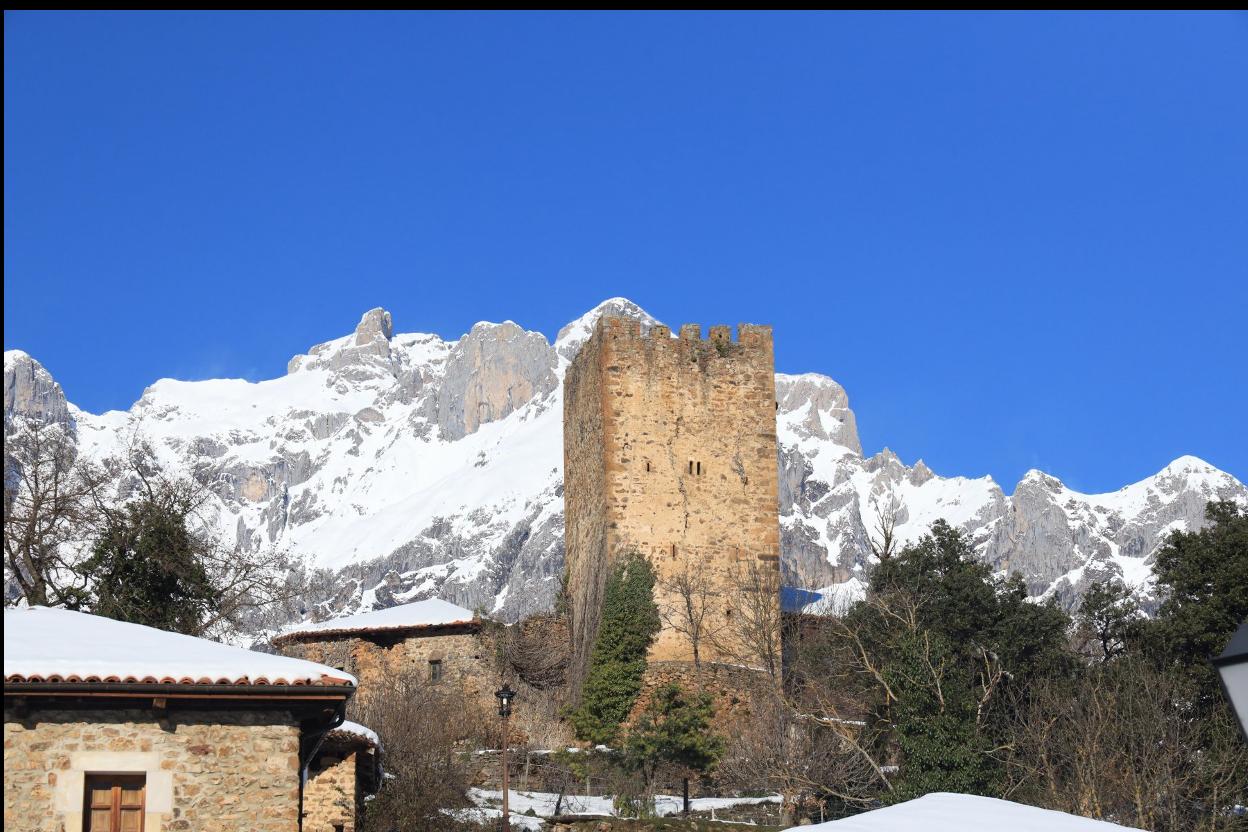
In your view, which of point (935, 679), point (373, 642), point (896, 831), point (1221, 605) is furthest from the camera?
point (373, 642)

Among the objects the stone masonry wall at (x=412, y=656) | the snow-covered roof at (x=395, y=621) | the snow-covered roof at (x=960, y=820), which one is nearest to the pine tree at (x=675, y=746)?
the stone masonry wall at (x=412, y=656)

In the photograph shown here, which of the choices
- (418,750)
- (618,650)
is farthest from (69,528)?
(618,650)

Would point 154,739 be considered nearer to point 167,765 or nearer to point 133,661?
point 167,765

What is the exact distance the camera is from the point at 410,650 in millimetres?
39750

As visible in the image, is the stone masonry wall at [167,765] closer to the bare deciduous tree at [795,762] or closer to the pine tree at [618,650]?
the bare deciduous tree at [795,762]

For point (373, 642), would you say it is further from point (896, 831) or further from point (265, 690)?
point (896, 831)

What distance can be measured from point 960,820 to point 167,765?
699 centimetres

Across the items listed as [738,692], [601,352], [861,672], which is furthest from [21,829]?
[601,352]

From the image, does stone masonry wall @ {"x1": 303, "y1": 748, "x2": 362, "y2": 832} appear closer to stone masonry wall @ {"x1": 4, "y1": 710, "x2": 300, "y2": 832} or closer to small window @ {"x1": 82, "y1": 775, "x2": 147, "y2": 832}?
stone masonry wall @ {"x1": 4, "y1": 710, "x2": 300, "y2": 832}

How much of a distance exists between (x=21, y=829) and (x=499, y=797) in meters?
18.8

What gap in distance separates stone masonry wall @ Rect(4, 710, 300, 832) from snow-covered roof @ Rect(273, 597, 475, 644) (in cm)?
2520

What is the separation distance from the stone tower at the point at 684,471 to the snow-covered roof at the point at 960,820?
25742 mm
